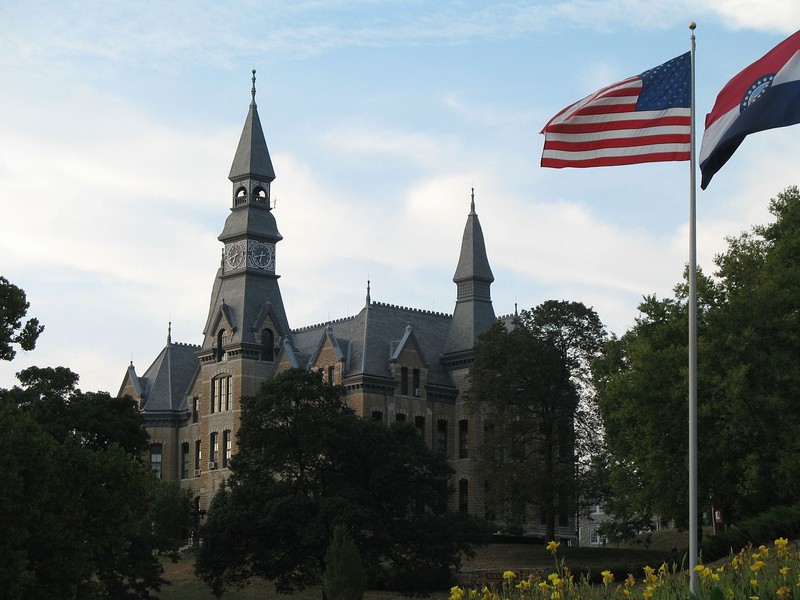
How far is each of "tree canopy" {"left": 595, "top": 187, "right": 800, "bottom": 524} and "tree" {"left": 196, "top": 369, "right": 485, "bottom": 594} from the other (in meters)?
9.22

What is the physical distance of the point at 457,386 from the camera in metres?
94.0

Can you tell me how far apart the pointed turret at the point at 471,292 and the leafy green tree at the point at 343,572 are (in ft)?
140

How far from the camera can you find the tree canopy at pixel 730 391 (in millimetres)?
52281

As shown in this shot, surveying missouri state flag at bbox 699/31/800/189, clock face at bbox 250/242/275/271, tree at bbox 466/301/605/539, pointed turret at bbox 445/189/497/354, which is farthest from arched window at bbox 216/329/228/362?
missouri state flag at bbox 699/31/800/189

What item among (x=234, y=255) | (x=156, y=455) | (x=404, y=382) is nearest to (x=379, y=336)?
(x=404, y=382)

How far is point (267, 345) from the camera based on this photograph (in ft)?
308

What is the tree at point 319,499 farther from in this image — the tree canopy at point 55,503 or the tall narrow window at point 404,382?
the tall narrow window at point 404,382

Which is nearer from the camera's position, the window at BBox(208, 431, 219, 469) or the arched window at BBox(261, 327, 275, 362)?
the window at BBox(208, 431, 219, 469)

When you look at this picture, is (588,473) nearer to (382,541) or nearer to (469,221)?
(382,541)

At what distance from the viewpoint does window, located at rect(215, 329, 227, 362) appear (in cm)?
9400

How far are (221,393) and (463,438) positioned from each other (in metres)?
16.7

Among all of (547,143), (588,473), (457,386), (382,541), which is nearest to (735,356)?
(382,541)

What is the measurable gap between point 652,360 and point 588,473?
787 inches

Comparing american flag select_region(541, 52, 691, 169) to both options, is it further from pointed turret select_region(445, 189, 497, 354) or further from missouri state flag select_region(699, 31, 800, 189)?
pointed turret select_region(445, 189, 497, 354)
